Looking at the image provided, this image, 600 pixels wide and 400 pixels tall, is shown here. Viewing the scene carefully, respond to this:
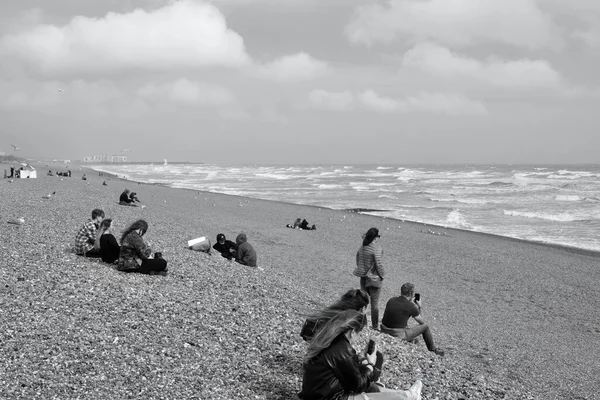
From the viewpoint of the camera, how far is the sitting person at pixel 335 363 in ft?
16.0

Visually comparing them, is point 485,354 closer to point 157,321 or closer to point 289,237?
point 157,321

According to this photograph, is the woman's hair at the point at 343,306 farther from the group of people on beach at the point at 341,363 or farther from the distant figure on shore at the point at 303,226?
the distant figure on shore at the point at 303,226

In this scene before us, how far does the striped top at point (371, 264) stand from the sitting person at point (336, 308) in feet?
10.8

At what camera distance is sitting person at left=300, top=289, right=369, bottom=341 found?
5215 mm

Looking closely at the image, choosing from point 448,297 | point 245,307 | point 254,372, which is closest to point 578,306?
point 448,297

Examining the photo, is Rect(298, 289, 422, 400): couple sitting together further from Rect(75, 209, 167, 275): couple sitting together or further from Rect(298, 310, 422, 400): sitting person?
Rect(75, 209, 167, 275): couple sitting together

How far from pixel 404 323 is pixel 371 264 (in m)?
1.25

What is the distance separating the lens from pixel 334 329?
491 cm

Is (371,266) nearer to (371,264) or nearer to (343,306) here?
(371,264)

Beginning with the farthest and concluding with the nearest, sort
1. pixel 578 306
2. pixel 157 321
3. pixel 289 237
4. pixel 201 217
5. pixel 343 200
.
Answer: pixel 343 200
pixel 201 217
pixel 289 237
pixel 578 306
pixel 157 321

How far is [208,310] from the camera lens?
8297 millimetres

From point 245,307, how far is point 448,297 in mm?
6683

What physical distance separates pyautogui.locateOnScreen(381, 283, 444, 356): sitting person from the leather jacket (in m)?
3.56

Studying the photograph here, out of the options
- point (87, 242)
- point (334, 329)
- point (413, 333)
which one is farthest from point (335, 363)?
point (87, 242)
